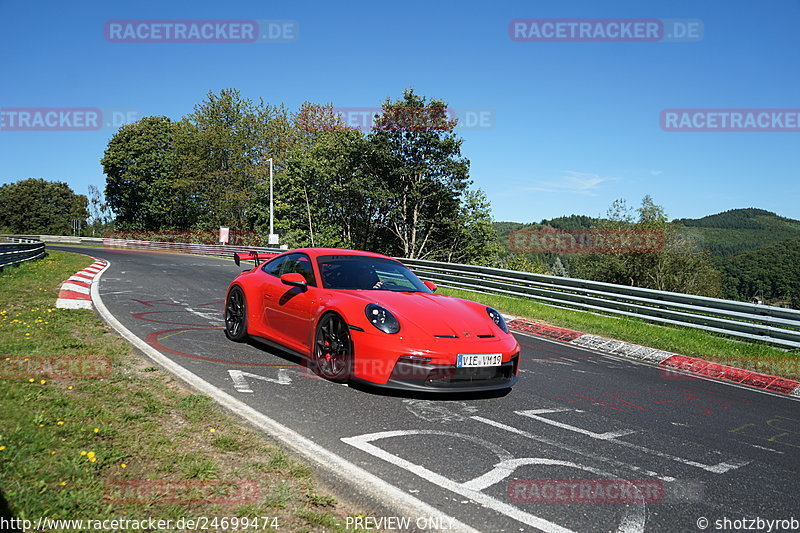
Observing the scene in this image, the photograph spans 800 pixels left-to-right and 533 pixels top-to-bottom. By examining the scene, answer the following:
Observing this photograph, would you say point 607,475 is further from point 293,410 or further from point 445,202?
point 445,202

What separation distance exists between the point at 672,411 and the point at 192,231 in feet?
188

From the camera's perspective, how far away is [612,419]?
4957 mm

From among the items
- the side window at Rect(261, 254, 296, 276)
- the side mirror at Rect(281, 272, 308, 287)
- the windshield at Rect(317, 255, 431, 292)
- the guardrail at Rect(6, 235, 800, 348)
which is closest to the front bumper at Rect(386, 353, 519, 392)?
the windshield at Rect(317, 255, 431, 292)

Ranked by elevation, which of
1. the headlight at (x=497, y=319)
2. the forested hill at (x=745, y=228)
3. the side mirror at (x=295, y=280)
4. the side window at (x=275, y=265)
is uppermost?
the forested hill at (x=745, y=228)

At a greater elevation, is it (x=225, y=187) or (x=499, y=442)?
(x=225, y=187)

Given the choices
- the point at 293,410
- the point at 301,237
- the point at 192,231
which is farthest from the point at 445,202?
the point at 293,410

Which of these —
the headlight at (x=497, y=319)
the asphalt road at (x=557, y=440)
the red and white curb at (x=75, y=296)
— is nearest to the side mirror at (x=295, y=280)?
the asphalt road at (x=557, y=440)

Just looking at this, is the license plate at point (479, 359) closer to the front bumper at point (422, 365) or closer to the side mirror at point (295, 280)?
the front bumper at point (422, 365)

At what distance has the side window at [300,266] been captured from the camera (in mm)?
6284

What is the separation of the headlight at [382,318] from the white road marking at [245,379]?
1148mm

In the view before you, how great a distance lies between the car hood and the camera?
512cm

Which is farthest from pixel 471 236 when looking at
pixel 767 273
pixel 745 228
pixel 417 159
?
pixel 745 228

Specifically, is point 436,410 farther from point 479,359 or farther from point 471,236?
point 471,236

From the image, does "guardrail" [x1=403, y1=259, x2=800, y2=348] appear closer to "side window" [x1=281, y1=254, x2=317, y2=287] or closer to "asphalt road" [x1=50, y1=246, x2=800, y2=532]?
"asphalt road" [x1=50, y1=246, x2=800, y2=532]
